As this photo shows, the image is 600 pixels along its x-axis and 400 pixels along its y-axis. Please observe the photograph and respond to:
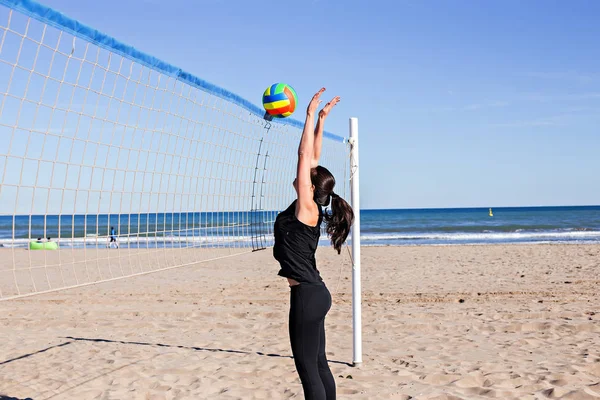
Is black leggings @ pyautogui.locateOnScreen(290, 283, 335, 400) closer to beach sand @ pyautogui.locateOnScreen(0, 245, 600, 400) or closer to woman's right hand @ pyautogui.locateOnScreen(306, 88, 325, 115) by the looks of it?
woman's right hand @ pyautogui.locateOnScreen(306, 88, 325, 115)

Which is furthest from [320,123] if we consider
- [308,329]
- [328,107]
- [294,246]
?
[308,329]

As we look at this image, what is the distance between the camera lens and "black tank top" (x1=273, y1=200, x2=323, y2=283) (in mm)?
2703

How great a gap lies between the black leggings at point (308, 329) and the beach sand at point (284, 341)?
123cm

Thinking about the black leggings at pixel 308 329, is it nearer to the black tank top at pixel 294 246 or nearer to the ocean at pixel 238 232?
the black tank top at pixel 294 246

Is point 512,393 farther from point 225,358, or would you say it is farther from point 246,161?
point 246,161

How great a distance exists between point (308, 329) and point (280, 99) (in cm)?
227

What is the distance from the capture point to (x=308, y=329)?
269cm

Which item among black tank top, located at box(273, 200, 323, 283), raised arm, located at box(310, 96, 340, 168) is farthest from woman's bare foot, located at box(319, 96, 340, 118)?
black tank top, located at box(273, 200, 323, 283)

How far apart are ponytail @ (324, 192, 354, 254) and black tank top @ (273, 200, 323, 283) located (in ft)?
0.53

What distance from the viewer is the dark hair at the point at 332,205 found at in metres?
2.77

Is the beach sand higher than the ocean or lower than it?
lower

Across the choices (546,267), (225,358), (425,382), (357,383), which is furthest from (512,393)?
(546,267)

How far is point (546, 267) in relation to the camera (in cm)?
1211

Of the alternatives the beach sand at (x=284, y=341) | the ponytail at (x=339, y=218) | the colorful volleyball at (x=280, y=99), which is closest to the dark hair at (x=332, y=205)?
the ponytail at (x=339, y=218)
